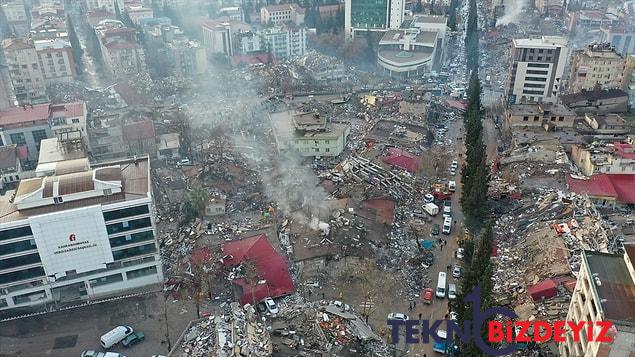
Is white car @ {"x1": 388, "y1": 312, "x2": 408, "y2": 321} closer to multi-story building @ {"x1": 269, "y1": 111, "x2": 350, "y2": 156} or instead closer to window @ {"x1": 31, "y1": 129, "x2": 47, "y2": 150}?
multi-story building @ {"x1": 269, "y1": 111, "x2": 350, "y2": 156}

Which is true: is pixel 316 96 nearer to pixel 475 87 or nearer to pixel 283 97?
pixel 283 97

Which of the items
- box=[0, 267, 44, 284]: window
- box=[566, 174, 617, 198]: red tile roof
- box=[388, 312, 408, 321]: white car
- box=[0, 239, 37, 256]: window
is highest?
box=[0, 239, 37, 256]: window

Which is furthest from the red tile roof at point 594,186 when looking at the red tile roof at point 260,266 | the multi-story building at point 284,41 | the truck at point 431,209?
the multi-story building at point 284,41

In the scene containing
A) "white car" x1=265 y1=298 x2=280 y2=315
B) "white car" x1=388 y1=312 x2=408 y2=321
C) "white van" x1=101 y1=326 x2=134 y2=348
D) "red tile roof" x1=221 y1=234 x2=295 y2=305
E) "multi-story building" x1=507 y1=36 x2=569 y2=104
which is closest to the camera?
"white van" x1=101 y1=326 x2=134 y2=348

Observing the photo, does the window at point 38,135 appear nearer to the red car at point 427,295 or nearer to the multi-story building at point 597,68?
the red car at point 427,295

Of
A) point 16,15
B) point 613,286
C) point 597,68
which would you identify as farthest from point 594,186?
point 16,15

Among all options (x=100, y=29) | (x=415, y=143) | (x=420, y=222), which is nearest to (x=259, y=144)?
(x=415, y=143)

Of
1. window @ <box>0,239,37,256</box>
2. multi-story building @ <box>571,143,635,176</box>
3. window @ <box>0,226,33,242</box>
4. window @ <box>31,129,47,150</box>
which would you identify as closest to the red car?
multi-story building @ <box>571,143,635,176</box>
